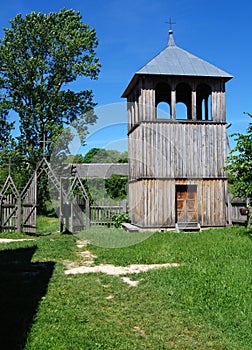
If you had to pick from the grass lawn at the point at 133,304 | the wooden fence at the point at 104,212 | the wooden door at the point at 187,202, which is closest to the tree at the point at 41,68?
the wooden fence at the point at 104,212

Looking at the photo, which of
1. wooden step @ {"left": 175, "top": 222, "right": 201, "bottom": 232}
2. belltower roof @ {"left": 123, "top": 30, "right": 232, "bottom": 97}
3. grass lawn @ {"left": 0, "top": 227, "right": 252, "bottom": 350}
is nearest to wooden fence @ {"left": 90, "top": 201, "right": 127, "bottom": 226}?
wooden step @ {"left": 175, "top": 222, "right": 201, "bottom": 232}

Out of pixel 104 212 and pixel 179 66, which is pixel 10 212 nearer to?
pixel 104 212

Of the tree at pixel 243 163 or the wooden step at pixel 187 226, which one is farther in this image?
the wooden step at pixel 187 226

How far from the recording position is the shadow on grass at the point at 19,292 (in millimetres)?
5340

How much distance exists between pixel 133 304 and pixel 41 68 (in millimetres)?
22429

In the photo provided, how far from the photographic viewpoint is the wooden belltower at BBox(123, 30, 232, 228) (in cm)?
1661

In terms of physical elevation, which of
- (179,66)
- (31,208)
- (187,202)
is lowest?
(31,208)

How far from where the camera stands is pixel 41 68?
26.4 m

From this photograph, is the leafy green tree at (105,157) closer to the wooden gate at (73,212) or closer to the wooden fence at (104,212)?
the wooden fence at (104,212)

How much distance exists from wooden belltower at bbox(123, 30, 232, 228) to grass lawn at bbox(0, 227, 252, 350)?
5.65 m

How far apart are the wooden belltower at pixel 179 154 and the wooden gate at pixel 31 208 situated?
14.5 ft

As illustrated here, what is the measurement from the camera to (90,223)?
19.4 meters

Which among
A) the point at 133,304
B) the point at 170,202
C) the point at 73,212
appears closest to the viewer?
the point at 133,304

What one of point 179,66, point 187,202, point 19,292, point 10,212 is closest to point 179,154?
point 187,202
